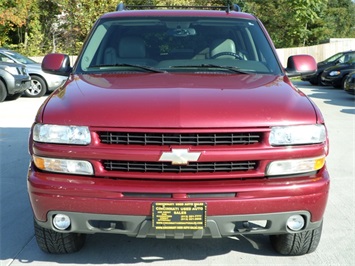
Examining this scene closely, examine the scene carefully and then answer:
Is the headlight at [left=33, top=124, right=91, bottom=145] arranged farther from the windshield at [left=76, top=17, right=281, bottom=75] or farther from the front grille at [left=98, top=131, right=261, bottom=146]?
Answer: the windshield at [left=76, top=17, right=281, bottom=75]

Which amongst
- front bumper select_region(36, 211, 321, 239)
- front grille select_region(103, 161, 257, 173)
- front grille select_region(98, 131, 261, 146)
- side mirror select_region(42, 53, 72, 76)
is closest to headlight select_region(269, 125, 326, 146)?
front grille select_region(98, 131, 261, 146)

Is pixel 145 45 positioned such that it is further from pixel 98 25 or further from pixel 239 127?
pixel 239 127

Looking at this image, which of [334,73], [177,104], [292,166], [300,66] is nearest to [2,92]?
[300,66]

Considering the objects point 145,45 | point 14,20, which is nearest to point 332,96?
point 145,45

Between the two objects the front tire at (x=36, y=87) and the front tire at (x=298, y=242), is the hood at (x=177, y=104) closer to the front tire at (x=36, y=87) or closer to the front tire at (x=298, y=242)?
the front tire at (x=298, y=242)

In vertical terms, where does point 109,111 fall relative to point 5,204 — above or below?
above

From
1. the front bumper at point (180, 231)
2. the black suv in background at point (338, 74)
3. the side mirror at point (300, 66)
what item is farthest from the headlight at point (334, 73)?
the front bumper at point (180, 231)

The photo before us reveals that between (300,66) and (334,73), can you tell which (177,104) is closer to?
(300,66)

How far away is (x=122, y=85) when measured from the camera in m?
3.58

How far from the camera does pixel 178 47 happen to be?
14.5 feet

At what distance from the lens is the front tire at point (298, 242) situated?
3604 millimetres

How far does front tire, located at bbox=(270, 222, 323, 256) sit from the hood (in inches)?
37.1

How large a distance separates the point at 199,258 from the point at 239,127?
124 cm

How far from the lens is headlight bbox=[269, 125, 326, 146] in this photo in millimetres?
3092
